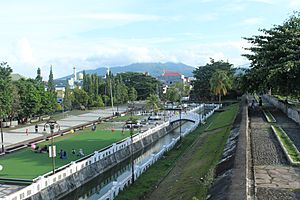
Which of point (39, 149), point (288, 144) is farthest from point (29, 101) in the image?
point (288, 144)

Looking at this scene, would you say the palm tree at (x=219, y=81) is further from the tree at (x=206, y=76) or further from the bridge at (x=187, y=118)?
the bridge at (x=187, y=118)

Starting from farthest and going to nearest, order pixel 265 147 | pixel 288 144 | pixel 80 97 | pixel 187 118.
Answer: pixel 80 97 → pixel 187 118 → pixel 288 144 → pixel 265 147

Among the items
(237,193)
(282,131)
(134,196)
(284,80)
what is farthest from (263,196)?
(284,80)

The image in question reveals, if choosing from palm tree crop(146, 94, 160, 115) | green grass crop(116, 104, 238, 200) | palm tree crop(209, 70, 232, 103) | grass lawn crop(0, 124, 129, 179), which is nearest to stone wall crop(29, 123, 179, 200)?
grass lawn crop(0, 124, 129, 179)

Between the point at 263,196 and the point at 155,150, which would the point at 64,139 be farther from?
the point at 263,196

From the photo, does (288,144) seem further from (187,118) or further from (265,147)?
(187,118)

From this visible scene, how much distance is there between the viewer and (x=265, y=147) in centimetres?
1875

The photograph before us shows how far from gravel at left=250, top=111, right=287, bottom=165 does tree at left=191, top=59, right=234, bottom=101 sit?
6221 centimetres

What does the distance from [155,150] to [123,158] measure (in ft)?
24.2

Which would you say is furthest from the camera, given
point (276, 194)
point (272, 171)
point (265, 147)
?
point (265, 147)

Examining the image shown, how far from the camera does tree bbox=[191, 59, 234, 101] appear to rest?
87.8 m

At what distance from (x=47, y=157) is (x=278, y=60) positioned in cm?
2165

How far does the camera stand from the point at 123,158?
33219 millimetres

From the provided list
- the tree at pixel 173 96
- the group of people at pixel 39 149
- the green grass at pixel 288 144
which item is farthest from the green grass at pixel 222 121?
the tree at pixel 173 96
